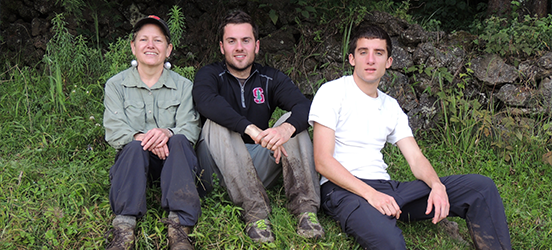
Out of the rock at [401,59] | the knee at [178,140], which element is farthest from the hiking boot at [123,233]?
the rock at [401,59]

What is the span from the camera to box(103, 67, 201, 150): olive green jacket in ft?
9.96

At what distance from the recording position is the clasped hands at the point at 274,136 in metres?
2.86

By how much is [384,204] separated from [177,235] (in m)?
1.28

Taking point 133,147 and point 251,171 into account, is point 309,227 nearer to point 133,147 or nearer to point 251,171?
point 251,171

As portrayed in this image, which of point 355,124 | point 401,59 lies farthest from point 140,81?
point 401,59

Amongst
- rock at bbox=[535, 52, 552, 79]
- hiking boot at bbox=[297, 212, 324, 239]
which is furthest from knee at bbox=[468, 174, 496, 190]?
rock at bbox=[535, 52, 552, 79]

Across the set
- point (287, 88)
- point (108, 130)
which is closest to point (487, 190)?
point (287, 88)

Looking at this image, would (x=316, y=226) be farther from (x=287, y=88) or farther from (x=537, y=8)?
(x=537, y=8)

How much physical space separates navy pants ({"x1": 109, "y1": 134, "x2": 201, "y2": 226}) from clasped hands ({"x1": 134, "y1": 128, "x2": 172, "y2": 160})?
50mm

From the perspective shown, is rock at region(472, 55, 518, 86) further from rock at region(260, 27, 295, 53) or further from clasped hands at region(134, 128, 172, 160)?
clasped hands at region(134, 128, 172, 160)

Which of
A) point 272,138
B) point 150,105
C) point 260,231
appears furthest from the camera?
point 150,105

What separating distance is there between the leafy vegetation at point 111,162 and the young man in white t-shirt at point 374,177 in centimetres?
30

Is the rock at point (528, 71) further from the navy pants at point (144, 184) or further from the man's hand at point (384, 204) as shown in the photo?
the navy pants at point (144, 184)

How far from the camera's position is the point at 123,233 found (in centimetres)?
252
